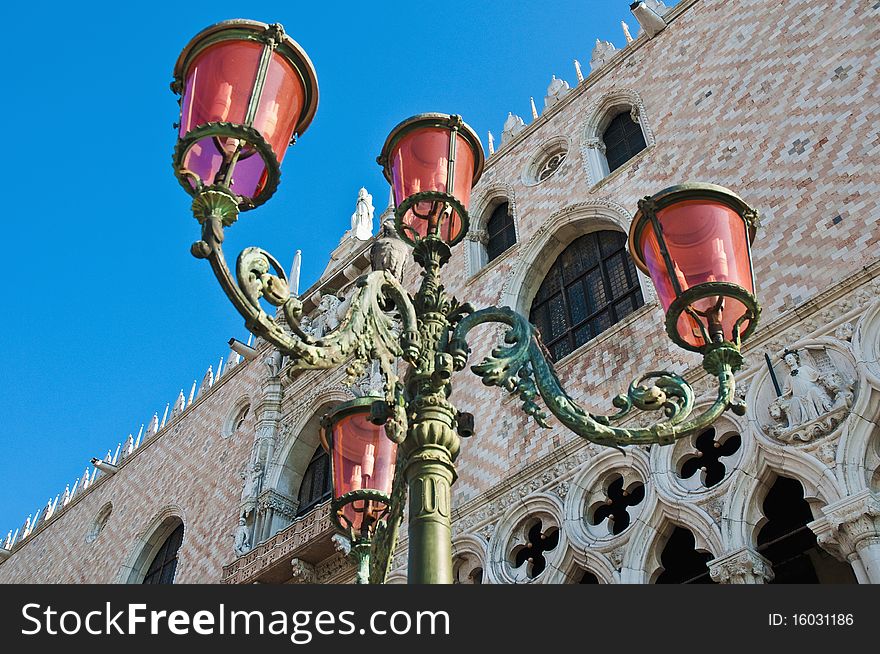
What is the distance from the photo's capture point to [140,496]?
14.5 meters

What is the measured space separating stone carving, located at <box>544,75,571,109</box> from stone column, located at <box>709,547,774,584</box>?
22.2 feet

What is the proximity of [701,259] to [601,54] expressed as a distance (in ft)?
25.8

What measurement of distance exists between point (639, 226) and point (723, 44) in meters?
5.97

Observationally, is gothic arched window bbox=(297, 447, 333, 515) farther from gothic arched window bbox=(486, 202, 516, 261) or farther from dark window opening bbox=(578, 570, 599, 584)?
dark window opening bbox=(578, 570, 599, 584)

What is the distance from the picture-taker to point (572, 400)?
3.31 metres

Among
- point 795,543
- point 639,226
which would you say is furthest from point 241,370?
point 639,226

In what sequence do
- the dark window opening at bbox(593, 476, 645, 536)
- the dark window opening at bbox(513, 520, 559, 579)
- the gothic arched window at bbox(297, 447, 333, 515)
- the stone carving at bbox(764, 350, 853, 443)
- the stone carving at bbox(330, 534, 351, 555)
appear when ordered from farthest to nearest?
1. the gothic arched window at bbox(297, 447, 333, 515)
2. the stone carving at bbox(330, 534, 351, 555)
3. the dark window opening at bbox(513, 520, 559, 579)
4. the dark window opening at bbox(593, 476, 645, 536)
5. the stone carving at bbox(764, 350, 853, 443)

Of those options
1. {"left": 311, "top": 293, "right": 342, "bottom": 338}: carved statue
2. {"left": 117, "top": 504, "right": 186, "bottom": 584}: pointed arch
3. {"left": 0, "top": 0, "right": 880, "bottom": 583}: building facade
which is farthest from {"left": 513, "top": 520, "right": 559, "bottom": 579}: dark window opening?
{"left": 117, "top": 504, "right": 186, "bottom": 584}: pointed arch

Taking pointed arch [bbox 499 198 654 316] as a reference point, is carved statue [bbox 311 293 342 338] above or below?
above

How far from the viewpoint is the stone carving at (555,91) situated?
11008 mm

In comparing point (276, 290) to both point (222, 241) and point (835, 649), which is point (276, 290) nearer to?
point (222, 241)

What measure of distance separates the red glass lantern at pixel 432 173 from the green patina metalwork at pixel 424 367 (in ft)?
0.55

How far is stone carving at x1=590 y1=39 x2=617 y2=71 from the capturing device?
1051 centimetres

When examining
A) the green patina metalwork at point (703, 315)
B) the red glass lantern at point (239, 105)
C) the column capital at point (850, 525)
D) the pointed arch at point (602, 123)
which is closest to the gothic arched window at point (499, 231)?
the pointed arch at point (602, 123)
